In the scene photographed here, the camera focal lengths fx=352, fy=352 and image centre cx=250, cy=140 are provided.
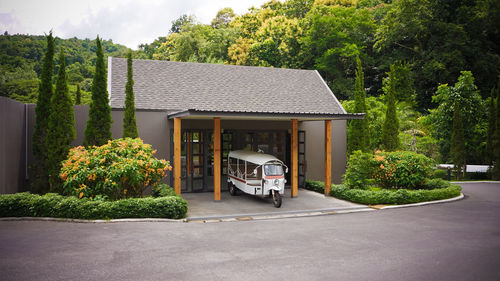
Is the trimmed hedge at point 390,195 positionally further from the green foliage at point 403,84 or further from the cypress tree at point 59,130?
the green foliage at point 403,84

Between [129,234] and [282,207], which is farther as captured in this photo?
[282,207]

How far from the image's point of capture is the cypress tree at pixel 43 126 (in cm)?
1130

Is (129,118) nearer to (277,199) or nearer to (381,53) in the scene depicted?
(277,199)

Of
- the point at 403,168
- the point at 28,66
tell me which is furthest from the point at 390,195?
the point at 28,66

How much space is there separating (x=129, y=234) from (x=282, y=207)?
5.41 m

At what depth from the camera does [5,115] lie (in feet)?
37.3

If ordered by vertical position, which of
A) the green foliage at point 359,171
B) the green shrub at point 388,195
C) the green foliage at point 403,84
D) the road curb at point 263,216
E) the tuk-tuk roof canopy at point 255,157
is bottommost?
the road curb at point 263,216

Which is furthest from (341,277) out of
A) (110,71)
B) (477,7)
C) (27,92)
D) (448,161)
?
(27,92)

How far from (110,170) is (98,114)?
2.57m

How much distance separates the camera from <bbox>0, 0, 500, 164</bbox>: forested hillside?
2305 centimetres

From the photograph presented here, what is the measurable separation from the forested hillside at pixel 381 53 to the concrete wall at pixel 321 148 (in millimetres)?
4186

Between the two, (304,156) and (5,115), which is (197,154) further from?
(5,115)

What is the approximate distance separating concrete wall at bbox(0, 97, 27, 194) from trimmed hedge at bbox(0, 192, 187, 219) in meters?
2.36

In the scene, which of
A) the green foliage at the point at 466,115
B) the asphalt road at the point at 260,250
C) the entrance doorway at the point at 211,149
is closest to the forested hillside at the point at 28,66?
the entrance doorway at the point at 211,149
